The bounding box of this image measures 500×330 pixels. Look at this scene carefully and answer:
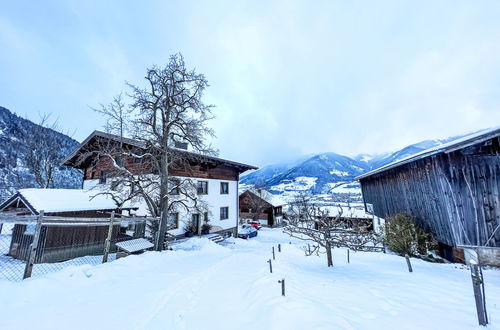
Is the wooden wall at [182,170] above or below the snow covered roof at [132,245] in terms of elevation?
above

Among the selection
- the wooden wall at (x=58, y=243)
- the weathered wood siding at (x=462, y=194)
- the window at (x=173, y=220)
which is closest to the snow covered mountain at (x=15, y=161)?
the wooden wall at (x=58, y=243)

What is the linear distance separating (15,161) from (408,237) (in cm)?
6228

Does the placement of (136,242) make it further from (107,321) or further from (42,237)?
(107,321)

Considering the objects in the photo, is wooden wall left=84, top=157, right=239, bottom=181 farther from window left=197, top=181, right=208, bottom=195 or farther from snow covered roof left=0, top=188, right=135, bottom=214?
snow covered roof left=0, top=188, right=135, bottom=214

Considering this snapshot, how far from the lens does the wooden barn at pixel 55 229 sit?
Answer: 10547 millimetres

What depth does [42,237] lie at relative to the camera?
35.1 ft

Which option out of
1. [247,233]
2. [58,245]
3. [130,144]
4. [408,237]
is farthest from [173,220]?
[408,237]

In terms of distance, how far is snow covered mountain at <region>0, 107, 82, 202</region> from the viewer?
33594mm

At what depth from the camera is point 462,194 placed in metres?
9.52

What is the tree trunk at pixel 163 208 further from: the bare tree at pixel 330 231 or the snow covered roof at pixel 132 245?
the bare tree at pixel 330 231

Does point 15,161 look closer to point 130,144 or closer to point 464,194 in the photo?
point 130,144

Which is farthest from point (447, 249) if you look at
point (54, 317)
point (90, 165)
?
point (90, 165)

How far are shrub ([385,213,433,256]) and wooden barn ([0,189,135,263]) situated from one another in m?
17.2

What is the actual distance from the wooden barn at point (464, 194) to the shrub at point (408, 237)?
22.0 inches
